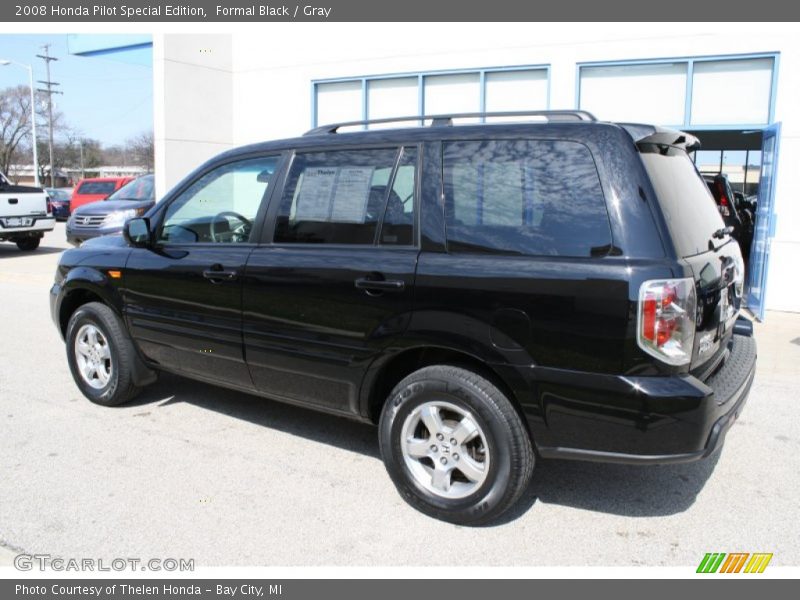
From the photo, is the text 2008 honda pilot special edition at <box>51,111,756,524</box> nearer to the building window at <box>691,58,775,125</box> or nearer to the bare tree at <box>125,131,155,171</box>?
the building window at <box>691,58,775,125</box>

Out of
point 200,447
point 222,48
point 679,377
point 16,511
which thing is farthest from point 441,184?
point 222,48

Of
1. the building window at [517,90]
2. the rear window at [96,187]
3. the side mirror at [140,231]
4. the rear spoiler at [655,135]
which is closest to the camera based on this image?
the rear spoiler at [655,135]

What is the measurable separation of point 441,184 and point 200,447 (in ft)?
7.52

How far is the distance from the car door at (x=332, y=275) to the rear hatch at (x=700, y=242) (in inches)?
47.3

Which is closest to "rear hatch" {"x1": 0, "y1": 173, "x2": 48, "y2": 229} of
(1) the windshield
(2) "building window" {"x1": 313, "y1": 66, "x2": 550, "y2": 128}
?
(1) the windshield

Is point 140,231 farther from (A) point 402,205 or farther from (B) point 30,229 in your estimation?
(B) point 30,229

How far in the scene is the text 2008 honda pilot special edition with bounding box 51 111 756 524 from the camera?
297 centimetres

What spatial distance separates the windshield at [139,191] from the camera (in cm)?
1447

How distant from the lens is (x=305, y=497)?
3715mm

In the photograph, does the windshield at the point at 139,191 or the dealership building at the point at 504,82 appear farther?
the windshield at the point at 139,191

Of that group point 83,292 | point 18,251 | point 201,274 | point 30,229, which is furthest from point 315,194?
point 18,251

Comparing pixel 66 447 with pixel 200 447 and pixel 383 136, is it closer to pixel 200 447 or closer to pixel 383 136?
pixel 200 447

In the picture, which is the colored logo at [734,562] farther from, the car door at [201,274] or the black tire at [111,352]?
the black tire at [111,352]

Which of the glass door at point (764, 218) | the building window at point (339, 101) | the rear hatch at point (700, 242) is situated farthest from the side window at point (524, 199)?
the building window at point (339, 101)
